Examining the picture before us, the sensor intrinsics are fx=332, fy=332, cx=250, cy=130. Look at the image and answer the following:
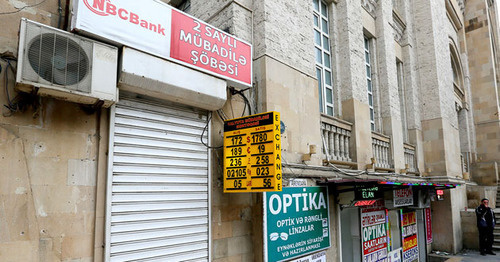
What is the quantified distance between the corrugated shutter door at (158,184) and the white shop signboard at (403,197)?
6.25 metres

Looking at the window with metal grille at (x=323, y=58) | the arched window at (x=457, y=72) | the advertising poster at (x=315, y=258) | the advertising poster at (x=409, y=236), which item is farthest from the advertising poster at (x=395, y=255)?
the arched window at (x=457, y=72)

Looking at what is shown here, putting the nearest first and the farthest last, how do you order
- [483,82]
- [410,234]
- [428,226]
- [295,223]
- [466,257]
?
[295,223] → [410,234] → [466,257] → [428,226] → [483,82]

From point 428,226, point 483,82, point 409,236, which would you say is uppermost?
point 483,82

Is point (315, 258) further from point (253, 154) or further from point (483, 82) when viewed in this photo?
point (483, 82)

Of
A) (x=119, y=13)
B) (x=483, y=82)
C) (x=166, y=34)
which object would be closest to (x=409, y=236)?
(x=166, y=34)

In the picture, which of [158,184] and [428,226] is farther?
[428,226]

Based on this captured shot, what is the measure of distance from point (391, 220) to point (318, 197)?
5.01 m

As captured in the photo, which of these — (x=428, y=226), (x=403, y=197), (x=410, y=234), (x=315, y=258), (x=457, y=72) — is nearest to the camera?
(x=315, y=258)

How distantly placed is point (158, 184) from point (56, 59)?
2.09 meters

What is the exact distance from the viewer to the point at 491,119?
2227 centimetres

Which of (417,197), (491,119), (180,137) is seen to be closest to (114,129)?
(180,137)

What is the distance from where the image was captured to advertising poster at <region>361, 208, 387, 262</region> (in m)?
8.66

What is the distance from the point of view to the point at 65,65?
3.58 metres

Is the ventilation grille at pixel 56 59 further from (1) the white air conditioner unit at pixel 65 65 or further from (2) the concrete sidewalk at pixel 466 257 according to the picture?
(2) the concrete sidewalk at pixel 466 257
